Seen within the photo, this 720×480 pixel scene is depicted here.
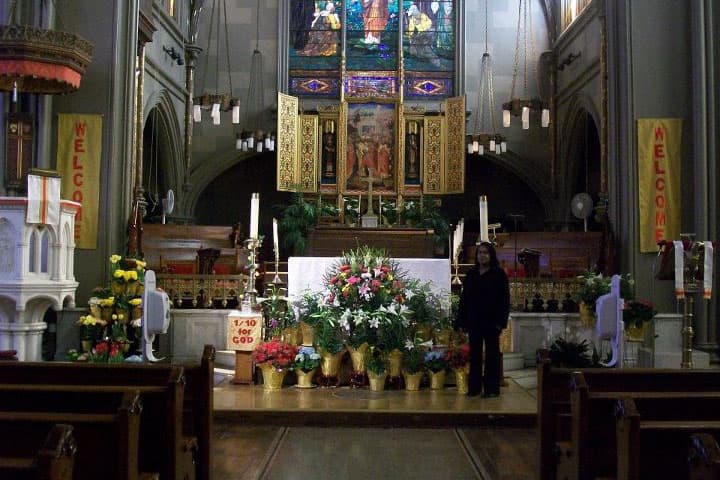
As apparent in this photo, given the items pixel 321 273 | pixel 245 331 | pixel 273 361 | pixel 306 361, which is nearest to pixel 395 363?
pixel 306 361

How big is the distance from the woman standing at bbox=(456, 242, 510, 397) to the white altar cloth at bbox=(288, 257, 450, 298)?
3.58 feet

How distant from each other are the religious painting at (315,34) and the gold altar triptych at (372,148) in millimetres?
2022

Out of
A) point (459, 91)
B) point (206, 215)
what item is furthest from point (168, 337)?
point (459, 91)

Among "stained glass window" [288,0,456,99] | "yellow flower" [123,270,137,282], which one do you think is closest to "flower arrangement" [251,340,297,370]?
"yellow flower" [123,270,137,282]

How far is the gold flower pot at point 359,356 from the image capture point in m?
7.67

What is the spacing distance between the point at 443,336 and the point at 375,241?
169 inches

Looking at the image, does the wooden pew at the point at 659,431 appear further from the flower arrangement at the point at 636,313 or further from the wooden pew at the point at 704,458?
the flower arrangement at the point at 636,313

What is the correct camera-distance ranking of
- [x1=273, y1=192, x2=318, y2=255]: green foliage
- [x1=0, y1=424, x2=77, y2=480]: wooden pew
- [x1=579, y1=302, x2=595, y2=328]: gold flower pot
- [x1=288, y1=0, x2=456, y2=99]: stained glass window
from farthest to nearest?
[x1=288, y1=0, x2=456, y2=99]: stained glass window → [x1=273, y1=192, x2=318, y2=255]: green foliage → [x1=579, y1=302, x2=595, y2=328]: gold flower pot → [x1=0, y1=424, x2=77, y2=480]: wooden pew

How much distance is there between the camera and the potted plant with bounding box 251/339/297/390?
297 inches

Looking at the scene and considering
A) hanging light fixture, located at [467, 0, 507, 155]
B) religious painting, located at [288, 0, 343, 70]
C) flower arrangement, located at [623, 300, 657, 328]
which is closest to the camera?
flower arrangement, located at [623, 300, 657, 328]

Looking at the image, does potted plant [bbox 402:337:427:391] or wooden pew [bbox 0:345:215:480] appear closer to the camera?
wooden pew [bbox 0:345:215:480]

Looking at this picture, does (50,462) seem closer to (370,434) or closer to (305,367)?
(370,434)

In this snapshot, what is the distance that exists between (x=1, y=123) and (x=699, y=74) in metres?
8.12

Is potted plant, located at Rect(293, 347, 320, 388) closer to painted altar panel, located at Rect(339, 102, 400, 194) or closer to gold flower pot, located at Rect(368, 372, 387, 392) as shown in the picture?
gold flower pot, located at Rect(368, 372, 387, 392)
